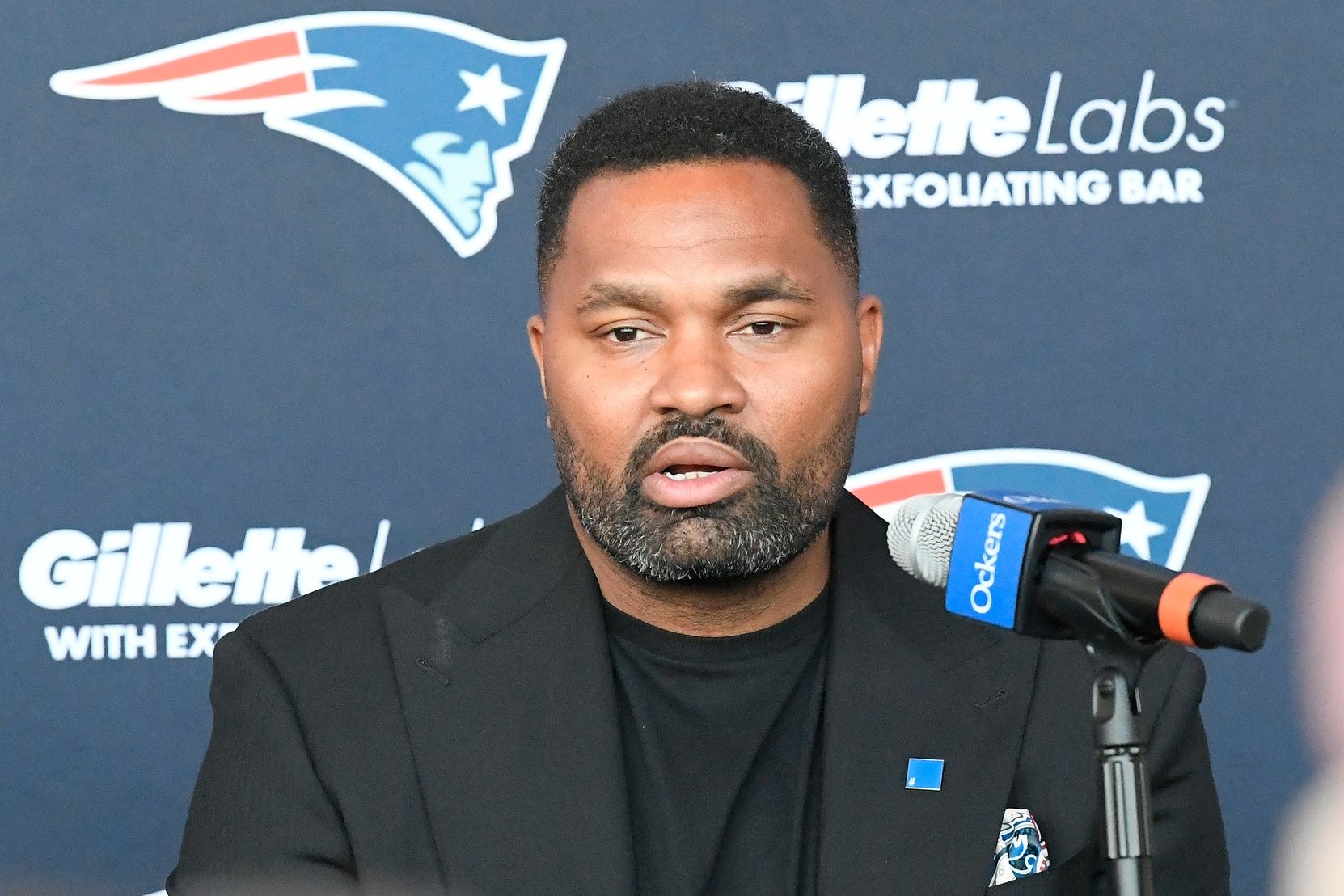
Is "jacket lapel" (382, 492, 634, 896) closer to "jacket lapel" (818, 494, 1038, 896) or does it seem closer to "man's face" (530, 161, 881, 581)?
"man's face" (530, 161, 881, 581)

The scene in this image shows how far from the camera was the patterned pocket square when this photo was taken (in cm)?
179

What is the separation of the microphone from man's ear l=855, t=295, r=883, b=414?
703mm

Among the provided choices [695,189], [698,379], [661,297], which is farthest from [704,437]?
[695,189]

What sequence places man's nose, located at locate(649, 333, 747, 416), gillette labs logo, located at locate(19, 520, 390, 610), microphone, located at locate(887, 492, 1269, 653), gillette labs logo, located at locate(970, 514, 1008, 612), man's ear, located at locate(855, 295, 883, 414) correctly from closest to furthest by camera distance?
microphone, located at locate(887, 492, 1269, 653) < gillette labs logo, located at locate(970, 514, 1008, 612) < man's nose, located at locate(649, 333, 747, 416) < man's ear, located at locate(855, 295, 883, 414) < gillette labs logo, located at locate(19, 520, 390, 610)

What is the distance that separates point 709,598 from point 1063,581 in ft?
2.54

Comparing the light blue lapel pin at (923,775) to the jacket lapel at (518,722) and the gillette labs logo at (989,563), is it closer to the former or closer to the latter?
the jacket lapel at (518,722)

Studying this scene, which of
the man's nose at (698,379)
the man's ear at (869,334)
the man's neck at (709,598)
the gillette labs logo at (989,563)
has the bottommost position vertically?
the gillette labs logo at (989,563)

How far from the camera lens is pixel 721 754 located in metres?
1.83

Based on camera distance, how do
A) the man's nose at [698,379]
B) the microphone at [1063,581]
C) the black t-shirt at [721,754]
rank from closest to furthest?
the microphone at [1063,581] < the man's nose at [698,379] < the black t-shirt at [721,754]

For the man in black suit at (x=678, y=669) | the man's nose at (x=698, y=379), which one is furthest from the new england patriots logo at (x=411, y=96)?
the man's nose at (x=698, y=379)

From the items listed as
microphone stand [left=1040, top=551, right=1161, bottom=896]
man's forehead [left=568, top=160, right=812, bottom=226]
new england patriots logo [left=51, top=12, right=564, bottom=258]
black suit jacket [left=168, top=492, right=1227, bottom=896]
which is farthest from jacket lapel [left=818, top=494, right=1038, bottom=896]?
new england patriots logo [left=51, top=12, right=564, bottom=258]

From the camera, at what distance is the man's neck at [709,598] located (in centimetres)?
185

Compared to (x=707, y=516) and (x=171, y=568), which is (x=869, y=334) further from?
(x=171, y=568)

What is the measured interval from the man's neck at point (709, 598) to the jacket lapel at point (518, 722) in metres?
0.03
